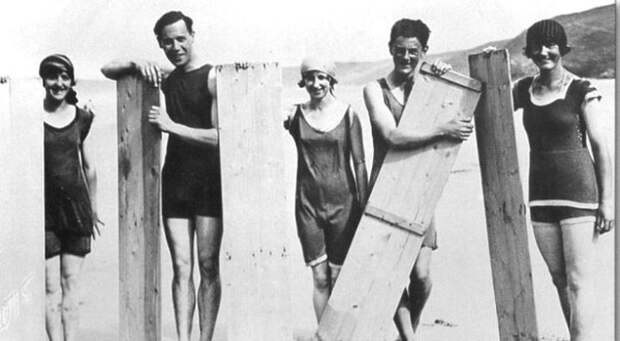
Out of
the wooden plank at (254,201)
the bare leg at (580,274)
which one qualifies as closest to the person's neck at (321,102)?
the wooden plank at (254,201)

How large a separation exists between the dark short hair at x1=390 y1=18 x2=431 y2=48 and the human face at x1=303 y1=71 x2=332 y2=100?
29 cm

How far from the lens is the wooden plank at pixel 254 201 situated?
3.13 meters

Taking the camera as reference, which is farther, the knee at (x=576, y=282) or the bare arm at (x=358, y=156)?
the knee at (x=576, y=282)

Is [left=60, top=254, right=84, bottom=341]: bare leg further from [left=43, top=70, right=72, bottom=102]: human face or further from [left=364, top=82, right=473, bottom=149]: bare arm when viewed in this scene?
[left=364, top=82, right=473, bottom=149]: bare arm

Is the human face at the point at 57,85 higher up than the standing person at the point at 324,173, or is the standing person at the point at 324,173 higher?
the human face at the point at 57,85

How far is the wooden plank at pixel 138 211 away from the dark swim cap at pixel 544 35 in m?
1.43

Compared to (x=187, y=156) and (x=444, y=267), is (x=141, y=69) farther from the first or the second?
(x=444, y=267)

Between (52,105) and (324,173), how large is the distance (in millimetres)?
1039

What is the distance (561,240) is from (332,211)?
0.91 meters

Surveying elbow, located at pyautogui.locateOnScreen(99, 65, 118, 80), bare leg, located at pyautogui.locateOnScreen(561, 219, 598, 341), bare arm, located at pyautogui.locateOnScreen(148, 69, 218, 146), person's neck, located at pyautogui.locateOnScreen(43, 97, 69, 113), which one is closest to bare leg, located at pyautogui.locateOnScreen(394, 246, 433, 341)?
bare leg, located at pyautogui.locateOnScreen(561, 219, 598, 341)

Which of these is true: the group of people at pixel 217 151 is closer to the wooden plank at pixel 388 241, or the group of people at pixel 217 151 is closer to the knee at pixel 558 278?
the wooden plank at pixel 388 241

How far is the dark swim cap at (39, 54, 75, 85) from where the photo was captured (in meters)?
3.10

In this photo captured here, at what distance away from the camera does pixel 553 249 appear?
3264mm

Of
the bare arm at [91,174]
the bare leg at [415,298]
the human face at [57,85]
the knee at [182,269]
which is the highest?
the human face at [57,85]
